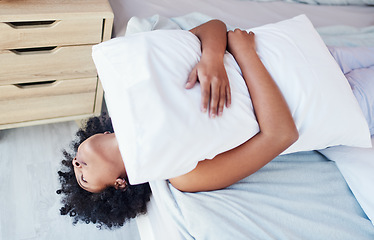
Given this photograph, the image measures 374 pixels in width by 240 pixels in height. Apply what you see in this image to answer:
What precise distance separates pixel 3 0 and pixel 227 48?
0.68 meters

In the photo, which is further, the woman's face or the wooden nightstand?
the wooden nightstand

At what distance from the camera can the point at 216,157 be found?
0.81 metres

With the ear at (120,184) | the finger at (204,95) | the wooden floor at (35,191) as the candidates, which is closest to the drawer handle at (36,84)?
the wooden floor at (35,191)

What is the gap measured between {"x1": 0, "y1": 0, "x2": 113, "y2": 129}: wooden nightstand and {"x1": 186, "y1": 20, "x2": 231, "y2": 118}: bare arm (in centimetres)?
42

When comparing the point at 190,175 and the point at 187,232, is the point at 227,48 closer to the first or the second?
the point at 190,175

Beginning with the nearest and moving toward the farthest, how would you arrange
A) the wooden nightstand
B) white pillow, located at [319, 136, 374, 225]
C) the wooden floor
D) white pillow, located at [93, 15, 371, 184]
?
white pillow, located at [93, 15, 371, 184] → white pillow, located at [319, 136, 374, 225] → the wooden nightstand → the wooden floor

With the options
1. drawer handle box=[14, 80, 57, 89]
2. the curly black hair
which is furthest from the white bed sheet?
the curly black hair

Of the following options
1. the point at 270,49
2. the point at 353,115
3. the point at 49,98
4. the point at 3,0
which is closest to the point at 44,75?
the point at 49,98

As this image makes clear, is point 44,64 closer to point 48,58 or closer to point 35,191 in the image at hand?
point 48,58

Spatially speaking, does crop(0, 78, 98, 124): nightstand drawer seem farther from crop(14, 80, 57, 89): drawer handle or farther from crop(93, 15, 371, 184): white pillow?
crop(93, 15, 371, 184): white pillow

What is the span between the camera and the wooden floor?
3.91 feet

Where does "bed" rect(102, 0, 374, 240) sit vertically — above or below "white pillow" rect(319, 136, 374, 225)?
below

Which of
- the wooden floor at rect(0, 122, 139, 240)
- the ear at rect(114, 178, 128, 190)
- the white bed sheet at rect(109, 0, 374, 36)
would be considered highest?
the white bed sheet at rect(109, 0, 374, 36)

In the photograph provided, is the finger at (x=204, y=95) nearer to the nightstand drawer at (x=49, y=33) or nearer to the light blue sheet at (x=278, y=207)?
the light blue sheet at (x=278, y=207)
